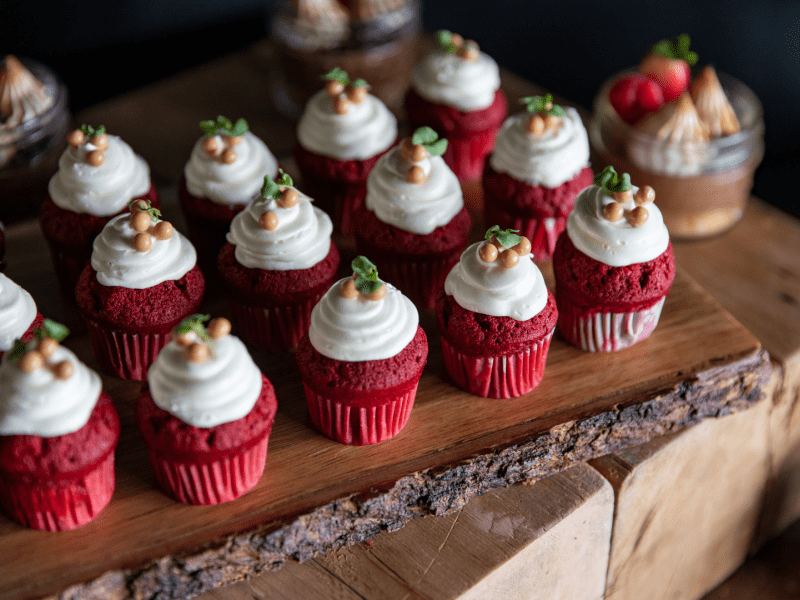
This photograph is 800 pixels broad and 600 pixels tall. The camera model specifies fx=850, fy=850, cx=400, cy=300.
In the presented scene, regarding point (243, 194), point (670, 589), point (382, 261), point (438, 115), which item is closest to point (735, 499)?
point (670, 589)

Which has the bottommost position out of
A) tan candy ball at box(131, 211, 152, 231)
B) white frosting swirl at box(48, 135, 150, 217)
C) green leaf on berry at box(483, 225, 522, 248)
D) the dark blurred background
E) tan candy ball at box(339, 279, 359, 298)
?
the dark blurred background

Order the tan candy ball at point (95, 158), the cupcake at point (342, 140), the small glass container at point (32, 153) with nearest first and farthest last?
the tan candy ball at point (95, 158) → the cupcake at point (342, 140) → the small glass container at point (32, 153)

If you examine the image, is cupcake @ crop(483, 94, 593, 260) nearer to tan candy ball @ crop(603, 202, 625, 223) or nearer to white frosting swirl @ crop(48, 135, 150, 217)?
tan candy ball @ crop(603, 202, 625, 223)

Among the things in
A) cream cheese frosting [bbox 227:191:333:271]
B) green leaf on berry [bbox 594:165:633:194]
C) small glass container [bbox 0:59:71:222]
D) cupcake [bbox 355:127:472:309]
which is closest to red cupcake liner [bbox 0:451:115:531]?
cream cheese frosting [bbox 227:191:333:271]

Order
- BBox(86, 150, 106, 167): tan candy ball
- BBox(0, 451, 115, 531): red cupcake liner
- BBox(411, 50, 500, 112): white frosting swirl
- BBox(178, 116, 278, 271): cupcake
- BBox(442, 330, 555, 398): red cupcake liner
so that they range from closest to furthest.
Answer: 1. BBox(0, 451, 115, 531): red cupcake liner
2. BBox(442, 330, 555, 398): red cupcake liner
3. BBox(86, 150, 106, 167): tan candy ball
4. BBox(178, 116, 278, 271): cupcake
5. BBox(411, 50, 500, 112): white frosting swirl

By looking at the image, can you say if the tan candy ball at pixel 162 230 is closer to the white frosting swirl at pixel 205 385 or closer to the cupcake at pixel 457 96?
the white frosting swirl at pixel 205 385

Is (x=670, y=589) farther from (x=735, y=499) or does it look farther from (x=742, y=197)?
(x=742, y=197)

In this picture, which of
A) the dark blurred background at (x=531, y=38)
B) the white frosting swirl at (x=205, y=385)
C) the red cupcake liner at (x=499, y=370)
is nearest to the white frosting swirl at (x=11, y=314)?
the white frosting swirl at (x=205, y=385)
